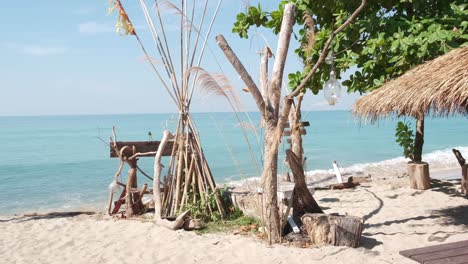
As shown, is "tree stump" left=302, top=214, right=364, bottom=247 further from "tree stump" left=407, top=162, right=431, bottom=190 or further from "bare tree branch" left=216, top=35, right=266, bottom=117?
"tree stump" left=407, top=162, right=431, bottom=190

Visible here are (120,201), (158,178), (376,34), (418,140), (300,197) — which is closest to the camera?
(300,197)

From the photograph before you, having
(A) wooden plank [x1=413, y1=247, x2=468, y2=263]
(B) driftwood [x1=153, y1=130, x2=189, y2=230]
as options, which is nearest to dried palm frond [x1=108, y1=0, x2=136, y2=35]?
(B) driftwood [x1=153, y1=130, x2=189, y2=230]

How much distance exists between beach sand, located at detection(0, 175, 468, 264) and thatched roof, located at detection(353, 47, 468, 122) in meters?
1.08

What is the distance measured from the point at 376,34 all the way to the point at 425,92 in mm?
1106

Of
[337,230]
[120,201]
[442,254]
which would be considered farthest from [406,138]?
[442,254]

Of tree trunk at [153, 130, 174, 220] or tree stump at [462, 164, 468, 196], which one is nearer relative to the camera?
tree trunk at [153, 130, 174, 220]

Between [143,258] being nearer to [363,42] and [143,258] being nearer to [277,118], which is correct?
[277,118]

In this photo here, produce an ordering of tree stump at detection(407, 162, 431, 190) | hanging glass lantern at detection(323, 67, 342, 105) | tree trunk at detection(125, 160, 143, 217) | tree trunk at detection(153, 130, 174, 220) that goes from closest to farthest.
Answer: hanging glass lantern at detection(323, 67, 342, 105)
tree trunk at detection(153, 130, 174, 220)
tree trunk at detection(125, 160, 143, 217)
tree stump at detection(407, 162, 431, 190)

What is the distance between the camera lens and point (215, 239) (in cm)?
383

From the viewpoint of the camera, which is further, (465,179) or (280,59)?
(465,179)

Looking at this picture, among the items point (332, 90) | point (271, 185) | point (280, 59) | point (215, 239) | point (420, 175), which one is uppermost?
point (280, 59)

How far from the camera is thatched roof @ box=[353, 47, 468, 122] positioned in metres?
3.17

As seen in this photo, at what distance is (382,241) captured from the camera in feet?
11.8

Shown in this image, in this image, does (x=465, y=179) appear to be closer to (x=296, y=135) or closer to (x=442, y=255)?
(x=296, y=135)
